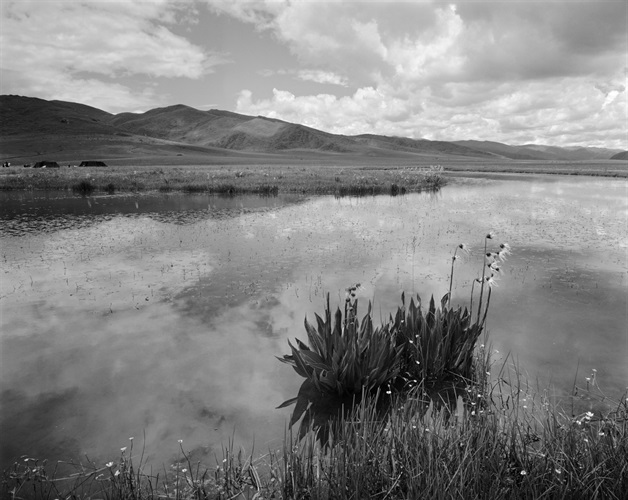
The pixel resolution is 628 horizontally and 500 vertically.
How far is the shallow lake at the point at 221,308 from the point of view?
578 cm

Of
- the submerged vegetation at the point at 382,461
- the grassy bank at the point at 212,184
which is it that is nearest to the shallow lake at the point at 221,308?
the submerged vegetation at the point at 382,461

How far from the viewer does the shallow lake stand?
5.78 meters

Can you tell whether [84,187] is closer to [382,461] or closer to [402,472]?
[382,461]

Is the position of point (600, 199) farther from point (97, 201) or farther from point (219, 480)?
point (97, 201)

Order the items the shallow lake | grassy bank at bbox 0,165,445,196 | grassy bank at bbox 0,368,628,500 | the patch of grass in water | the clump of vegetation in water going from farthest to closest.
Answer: the patch of grass in water < grassy bank at bbox 0,165,445,196 < the clump of vegetation in water < the shallow lake < grassy bank at bbox 0,368,628,500

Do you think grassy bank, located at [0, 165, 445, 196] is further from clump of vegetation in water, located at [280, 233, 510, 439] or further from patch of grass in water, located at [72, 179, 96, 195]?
clump of vegetation in water, located at [280, 233, 510, 439]

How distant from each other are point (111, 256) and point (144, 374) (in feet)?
30.4

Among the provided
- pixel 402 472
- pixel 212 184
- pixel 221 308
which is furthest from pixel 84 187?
pixel 402 472

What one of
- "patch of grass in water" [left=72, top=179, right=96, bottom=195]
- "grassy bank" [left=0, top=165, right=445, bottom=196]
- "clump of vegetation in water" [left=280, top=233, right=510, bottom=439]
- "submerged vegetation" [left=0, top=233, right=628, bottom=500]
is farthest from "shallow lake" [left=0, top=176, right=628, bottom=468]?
"patch of grass in water" [left=72, top=179, right=96, bottom=195]

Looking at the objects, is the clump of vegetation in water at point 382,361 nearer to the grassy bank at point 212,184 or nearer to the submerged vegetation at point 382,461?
the submerged vegetation at point 382,461

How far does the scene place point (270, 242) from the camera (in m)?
17.0

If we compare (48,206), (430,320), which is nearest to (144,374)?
(430,320)

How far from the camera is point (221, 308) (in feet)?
32.6

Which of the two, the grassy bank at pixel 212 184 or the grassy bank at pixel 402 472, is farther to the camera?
the grassy bank at pixel 212 184
